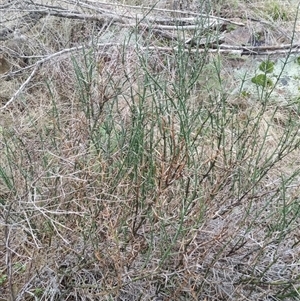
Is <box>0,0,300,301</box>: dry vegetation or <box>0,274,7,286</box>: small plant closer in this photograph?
<box>0,0,300,301</box>: dry vegetation

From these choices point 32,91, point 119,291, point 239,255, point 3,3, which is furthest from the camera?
point 3,3

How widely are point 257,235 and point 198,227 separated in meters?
0.26

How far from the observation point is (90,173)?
5.52 feet

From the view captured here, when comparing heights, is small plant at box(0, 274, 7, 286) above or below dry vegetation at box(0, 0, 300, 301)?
below

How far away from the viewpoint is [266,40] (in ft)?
11.2

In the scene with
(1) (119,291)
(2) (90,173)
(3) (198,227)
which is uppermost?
(2) (90,173)

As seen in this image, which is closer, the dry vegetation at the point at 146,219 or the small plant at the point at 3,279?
the dry vegetation at the point at 146,219

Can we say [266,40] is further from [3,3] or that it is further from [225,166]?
[225,166]

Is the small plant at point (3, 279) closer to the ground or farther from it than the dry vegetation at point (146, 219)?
closer to the ground

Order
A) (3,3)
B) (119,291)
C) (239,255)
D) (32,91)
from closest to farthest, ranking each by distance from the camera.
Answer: (119,291) → (239,255) → (32,91) → (3,3)

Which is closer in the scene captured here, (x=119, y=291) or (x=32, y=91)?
(x=119, y=291)

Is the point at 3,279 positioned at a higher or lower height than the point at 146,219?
lower

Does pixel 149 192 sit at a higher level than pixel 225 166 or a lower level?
lower

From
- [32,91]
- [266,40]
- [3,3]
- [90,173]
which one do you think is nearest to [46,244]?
[90,173]
